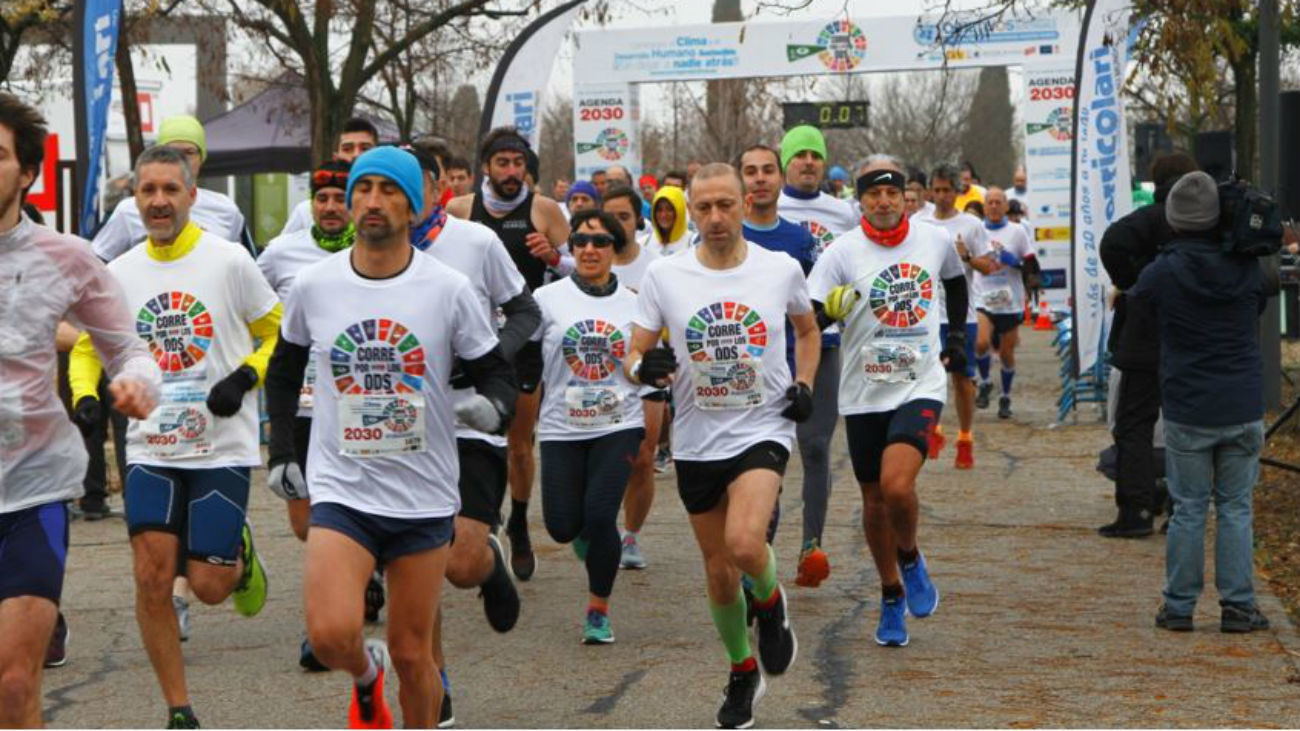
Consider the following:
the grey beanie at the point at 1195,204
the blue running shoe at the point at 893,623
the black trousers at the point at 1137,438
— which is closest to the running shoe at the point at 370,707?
the blue running shoe at the point at 893,623

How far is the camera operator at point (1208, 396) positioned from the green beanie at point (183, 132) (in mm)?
4188

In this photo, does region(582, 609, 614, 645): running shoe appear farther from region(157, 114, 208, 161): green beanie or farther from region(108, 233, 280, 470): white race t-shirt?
region(157, 114, 208, 161): green beanie

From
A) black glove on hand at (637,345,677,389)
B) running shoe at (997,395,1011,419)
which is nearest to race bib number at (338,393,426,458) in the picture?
black glove on hand at (637,345,677,389)

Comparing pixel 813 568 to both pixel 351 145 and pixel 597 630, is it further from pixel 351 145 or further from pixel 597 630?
pixel 351 145

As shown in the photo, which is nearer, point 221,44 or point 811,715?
point 811,715

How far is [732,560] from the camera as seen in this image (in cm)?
720

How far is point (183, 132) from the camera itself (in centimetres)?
909

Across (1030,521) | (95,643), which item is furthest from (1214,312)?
(95,643)

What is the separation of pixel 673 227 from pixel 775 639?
4.80 m

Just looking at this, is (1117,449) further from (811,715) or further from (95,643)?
(95,643)

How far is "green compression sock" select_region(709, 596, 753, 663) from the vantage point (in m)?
7.17

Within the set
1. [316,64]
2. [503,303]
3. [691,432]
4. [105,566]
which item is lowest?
[105,566]

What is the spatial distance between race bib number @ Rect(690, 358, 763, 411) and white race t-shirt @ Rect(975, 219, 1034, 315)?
38.4 ft

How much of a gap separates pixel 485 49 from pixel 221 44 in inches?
134
